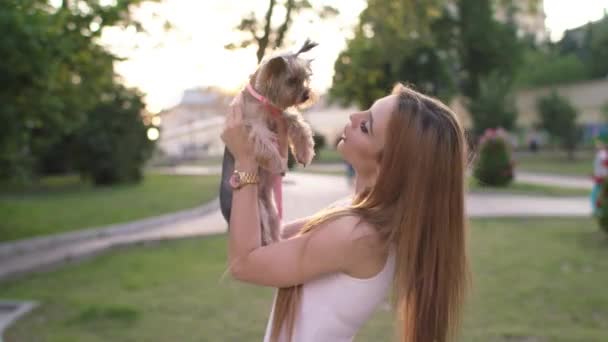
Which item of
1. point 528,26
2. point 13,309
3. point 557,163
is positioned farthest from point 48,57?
point 528,26

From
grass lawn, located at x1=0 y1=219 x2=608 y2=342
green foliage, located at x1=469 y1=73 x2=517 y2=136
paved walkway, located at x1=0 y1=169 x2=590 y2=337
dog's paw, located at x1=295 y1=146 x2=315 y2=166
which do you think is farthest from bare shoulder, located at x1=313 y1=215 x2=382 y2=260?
green foliage, located at x1=469 y1=73 x2=517 y2=136

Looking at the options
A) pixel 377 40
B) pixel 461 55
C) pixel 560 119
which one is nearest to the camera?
pixel 377 40

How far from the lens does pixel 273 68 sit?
178cm

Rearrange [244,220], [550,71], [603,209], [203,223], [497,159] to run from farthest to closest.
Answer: [550,71], [497,159], [203,223], [603,209], [244,220]

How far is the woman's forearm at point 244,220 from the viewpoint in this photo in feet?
5.74

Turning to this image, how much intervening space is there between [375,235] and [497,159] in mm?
22229

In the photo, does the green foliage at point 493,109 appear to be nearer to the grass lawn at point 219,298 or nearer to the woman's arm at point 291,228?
the grass lawn at point 219,298

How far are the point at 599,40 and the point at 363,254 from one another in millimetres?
54567

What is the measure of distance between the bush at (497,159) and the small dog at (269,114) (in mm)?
21533

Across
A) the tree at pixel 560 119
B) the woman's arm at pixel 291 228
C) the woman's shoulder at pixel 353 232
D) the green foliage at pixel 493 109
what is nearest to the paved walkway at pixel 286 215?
the woman's arm at pixel 291 228

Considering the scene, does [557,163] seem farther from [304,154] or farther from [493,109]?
[304,154]

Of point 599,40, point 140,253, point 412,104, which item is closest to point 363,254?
point 412,104

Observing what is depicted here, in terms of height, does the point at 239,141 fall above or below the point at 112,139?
below

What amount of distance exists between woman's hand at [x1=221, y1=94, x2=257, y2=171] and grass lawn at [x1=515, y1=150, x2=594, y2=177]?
1207 inches
